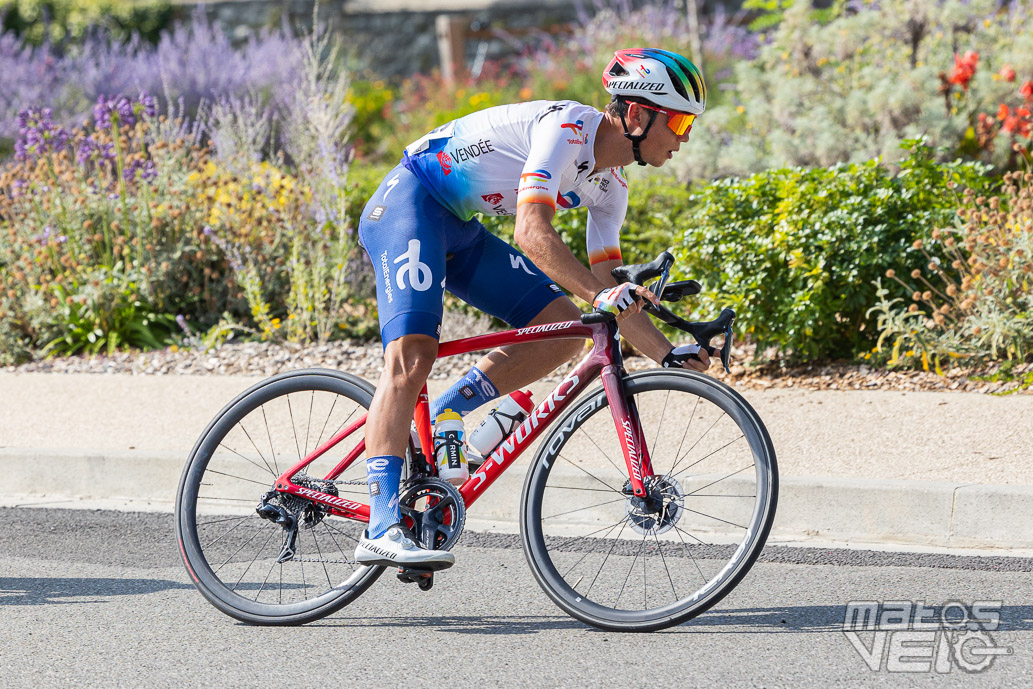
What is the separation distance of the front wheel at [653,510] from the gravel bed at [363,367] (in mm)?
1120

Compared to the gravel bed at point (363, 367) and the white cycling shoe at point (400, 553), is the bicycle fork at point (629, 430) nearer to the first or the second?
the white cycling shoe at point (400, 553)

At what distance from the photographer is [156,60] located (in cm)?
1338

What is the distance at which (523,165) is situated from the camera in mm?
3650

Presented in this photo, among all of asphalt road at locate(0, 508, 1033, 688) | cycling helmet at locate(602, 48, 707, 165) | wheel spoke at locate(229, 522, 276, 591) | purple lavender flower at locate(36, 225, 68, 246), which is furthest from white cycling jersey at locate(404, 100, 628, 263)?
purple lavender flower at locate(36, 225, 68, 246)

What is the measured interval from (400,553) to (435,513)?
0.63ft

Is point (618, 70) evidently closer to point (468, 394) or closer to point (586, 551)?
point (468, 394)

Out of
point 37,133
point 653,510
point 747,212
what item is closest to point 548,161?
point 653,510

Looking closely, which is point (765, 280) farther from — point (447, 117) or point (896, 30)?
point (447, 117)

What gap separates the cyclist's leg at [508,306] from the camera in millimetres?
3895

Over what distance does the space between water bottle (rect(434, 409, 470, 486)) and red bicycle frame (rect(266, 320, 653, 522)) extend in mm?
41

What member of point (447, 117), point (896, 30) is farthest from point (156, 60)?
point (896, 30)

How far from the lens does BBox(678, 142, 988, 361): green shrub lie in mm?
6211

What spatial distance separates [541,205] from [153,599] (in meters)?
2.02

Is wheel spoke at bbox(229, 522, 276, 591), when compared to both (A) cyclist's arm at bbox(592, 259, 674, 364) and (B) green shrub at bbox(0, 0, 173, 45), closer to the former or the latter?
(A) cyclist's arm at bbox(592, 259, 674, 364)
